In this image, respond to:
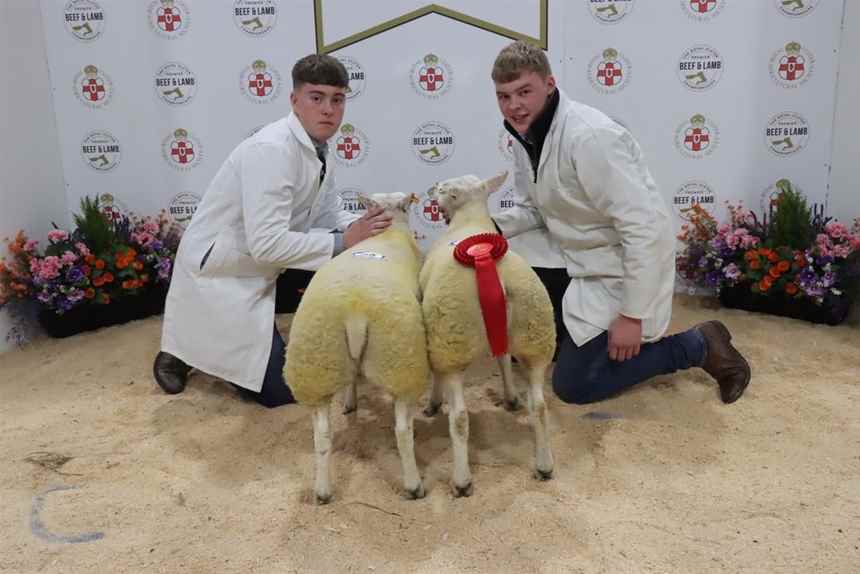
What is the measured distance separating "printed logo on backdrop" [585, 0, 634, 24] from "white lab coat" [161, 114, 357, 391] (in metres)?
2.17

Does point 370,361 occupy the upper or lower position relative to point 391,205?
lower

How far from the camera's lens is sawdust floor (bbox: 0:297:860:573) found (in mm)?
1997

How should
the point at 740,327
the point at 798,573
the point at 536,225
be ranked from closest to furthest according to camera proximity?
the point at 798,573, the point at 536,225, the point at 740,327

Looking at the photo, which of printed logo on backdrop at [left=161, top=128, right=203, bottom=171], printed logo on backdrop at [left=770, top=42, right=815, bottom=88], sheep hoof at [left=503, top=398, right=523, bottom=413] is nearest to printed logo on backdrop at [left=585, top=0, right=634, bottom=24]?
printed logo on backdrop at [left=770, top=42, right=815, bottom=88]

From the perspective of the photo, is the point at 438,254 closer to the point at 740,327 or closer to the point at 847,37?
the point at 740,327

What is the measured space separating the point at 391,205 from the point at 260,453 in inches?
A: 44.1

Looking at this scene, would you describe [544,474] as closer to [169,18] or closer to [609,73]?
[609,73]

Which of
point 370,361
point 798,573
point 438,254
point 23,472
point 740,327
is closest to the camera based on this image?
point 798,573

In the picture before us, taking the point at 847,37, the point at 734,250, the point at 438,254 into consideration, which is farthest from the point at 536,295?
the point at 847,37

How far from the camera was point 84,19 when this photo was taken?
4.27 meters

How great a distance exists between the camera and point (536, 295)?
219 centimetres

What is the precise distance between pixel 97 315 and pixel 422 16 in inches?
107

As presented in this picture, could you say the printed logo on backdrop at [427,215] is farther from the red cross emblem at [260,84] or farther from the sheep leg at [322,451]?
the sheep leg at [322,451]

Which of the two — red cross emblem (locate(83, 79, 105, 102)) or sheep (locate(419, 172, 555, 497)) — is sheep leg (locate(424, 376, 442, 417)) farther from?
red cross emblem (locate(83, 79, 105, 102))
